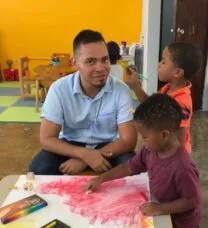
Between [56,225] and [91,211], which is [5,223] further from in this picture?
[91,211]

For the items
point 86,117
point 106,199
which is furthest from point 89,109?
point 106,199

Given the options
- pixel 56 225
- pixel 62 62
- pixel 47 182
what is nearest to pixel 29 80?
pixel 62 62

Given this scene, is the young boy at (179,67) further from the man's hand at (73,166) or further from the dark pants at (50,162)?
the man's hand at (73,166)

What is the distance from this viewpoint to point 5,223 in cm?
96

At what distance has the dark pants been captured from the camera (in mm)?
1458

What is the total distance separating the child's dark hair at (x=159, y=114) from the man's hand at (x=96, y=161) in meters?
0.42

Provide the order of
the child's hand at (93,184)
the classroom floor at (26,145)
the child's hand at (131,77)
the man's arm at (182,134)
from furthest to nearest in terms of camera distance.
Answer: the classroom floor at (26,145) → the child's hand at (131,77) → the man's arm at (182,134) → the child's hand at (93,184)

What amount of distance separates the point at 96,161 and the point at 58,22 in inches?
181

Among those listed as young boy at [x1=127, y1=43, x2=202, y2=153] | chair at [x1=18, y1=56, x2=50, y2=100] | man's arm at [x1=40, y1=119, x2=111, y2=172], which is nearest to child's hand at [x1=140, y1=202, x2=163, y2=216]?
man's arm at [x1=40, y1=119, x2=111, y2=172]

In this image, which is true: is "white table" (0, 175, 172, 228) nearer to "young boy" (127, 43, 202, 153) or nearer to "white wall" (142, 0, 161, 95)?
"young boy" (127, 43, 202, 153)

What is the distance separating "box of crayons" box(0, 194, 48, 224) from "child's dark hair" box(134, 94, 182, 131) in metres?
0.41

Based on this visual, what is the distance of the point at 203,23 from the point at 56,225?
10.5 ft

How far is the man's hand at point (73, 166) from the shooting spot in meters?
1.43

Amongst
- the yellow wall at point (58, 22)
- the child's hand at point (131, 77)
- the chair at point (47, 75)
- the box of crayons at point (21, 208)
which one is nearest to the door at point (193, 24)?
the chair at point (47, 75)
